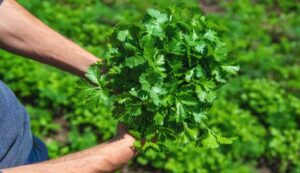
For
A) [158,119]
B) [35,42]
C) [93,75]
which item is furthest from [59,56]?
[158,119]

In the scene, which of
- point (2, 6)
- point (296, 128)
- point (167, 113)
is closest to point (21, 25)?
point (2, 6)

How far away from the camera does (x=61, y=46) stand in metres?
1.94

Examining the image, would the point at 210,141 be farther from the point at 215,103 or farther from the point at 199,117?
the point at 215,103

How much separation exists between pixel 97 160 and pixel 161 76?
329mm

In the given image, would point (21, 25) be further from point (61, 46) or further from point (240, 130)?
point (240, 130)

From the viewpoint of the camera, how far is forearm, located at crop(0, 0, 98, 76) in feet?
6.11

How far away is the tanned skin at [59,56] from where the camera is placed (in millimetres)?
1745

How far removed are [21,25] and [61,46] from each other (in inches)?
6.0

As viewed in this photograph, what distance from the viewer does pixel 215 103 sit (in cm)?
399

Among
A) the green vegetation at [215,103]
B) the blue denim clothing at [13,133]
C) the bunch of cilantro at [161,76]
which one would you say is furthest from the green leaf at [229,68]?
the green vegetation at [215,103]

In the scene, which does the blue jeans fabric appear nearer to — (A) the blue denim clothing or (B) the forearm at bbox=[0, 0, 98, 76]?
(A) the blue denim clothing

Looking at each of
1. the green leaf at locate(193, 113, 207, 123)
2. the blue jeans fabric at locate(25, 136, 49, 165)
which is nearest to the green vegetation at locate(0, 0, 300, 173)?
the blue jeans fabric at locate(25, 136, 49, 165)

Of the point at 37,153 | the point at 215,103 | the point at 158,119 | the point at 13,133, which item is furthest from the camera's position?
the point at 215,103

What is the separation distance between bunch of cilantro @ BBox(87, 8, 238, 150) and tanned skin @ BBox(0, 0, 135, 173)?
0.07m
